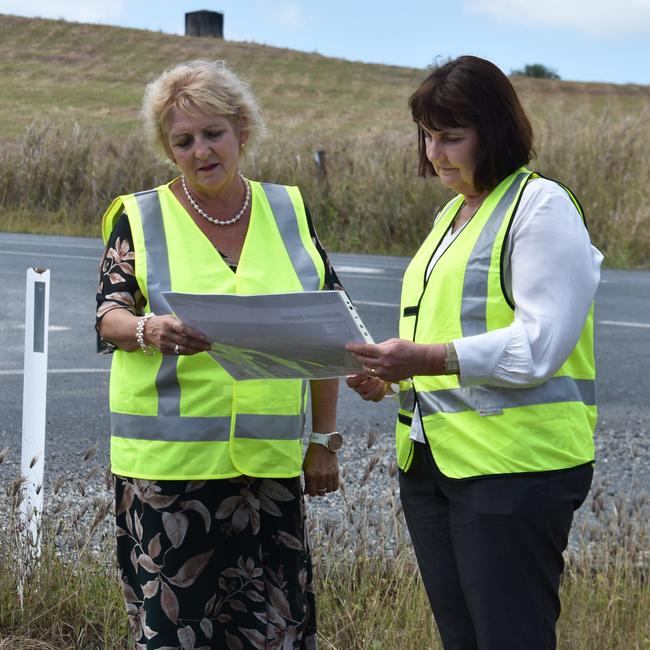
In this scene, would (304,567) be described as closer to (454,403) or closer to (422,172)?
(454,403)

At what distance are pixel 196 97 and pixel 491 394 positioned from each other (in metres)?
1.08

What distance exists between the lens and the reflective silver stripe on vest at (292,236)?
3.01 meters

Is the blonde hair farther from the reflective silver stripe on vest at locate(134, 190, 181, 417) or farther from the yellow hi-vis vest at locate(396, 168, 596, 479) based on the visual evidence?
the yellow hi-vis vest at locate(396, 168, 596, 479)

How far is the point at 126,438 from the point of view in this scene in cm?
290

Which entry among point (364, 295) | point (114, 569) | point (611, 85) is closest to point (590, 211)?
point (364, 295)

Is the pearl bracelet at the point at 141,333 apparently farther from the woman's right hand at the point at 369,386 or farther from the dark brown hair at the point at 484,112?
the dark brown hair at the point at 484,112

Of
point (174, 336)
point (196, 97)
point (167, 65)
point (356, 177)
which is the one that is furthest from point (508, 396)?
point (167, 65)

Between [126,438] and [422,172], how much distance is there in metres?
0.97

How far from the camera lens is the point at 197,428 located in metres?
2.84

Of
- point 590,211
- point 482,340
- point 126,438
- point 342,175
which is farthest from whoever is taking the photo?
point 342,175

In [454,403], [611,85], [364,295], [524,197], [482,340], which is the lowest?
[364,295]

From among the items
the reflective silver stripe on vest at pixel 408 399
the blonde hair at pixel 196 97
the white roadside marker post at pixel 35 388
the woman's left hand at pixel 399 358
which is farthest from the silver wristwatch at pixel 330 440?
the white roadside marker post at pixel 35 388

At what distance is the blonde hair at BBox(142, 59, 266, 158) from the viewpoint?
2969 millimetres

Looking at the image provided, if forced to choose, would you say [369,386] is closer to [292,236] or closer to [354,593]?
[292,236]
